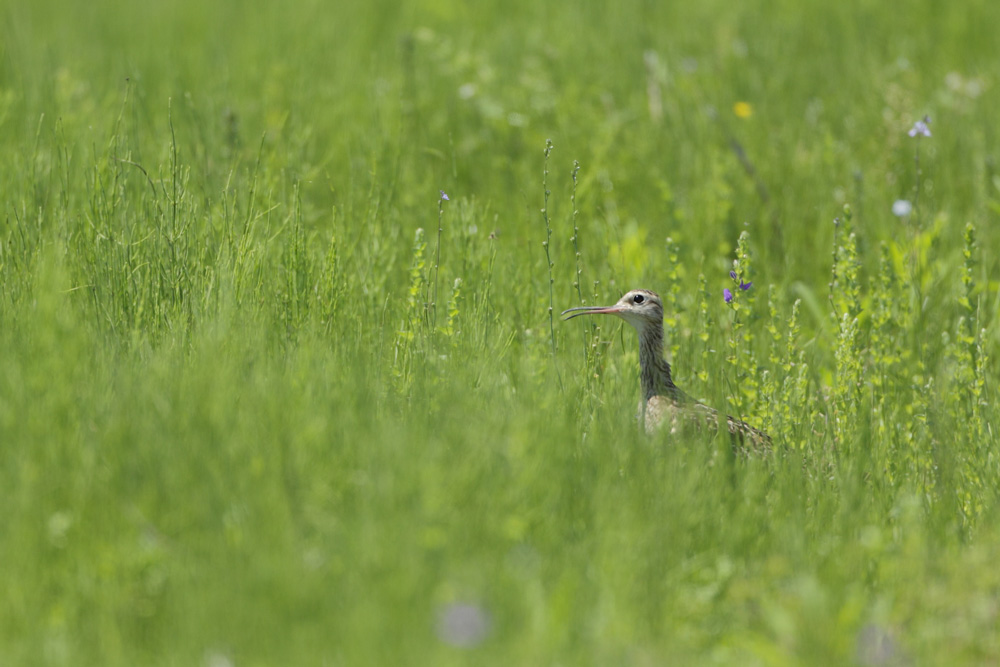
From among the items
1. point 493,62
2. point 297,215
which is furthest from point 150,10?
point 297,215

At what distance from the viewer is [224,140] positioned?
6.30 m

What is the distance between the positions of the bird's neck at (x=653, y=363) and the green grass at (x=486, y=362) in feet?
0.32

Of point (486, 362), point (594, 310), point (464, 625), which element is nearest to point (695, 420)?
point (594, 310)

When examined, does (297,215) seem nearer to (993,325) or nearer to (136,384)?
(136,384)

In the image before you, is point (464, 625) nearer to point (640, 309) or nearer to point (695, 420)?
point (695, 420)

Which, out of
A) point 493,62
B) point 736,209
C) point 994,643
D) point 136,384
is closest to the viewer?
point 994,643

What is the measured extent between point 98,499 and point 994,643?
8.00 feet

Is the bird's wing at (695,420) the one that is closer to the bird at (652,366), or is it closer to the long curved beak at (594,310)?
the bird at (652,366)

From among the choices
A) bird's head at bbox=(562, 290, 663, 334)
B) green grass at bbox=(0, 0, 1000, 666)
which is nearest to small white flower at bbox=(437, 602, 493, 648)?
green grass at bbox=(0, 0, 1000, 666)

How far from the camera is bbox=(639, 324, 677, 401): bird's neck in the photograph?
5115mm

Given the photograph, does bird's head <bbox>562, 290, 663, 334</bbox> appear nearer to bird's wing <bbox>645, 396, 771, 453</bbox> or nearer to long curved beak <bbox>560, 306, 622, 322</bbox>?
long curved beak <bbox>560, 306, 622, 322</bbox>

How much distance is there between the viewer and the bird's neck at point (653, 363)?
16.8 ft

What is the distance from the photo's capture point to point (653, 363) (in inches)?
205

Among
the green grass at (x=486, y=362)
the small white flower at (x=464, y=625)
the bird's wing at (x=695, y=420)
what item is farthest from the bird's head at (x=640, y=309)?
the small white flower at (x=464, y=625)
